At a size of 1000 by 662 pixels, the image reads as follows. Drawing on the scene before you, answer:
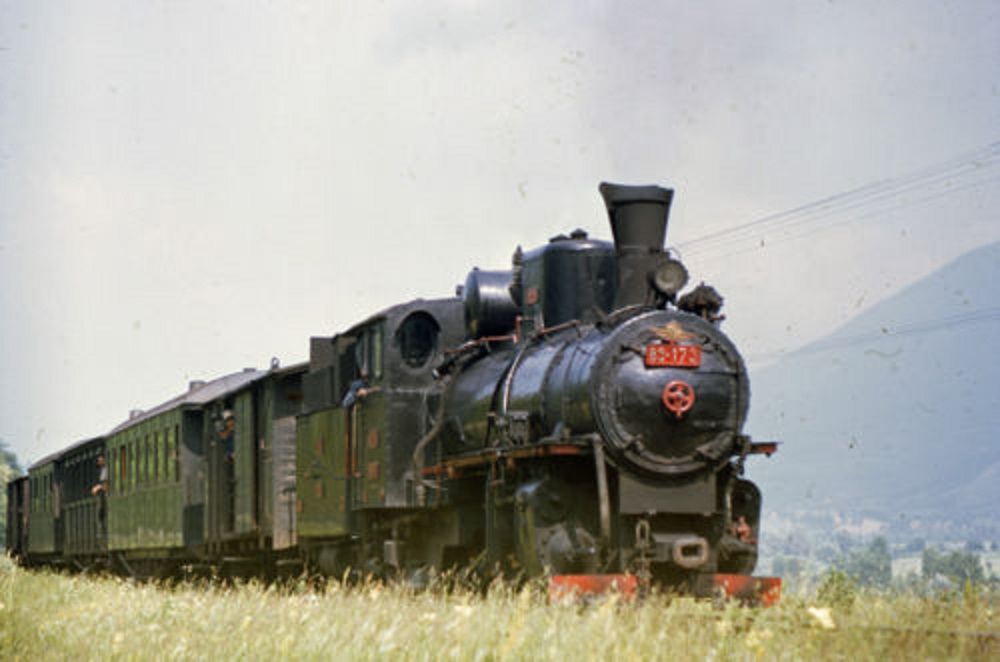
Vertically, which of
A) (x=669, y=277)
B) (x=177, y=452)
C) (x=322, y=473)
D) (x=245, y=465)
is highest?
(x=669, y=277)

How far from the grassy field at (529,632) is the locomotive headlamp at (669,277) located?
2.88 metres

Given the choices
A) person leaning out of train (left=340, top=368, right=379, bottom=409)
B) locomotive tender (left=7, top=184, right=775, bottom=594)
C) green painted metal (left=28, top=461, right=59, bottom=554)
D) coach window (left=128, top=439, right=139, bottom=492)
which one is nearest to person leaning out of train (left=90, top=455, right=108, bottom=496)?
coach window (left=128, top=439, right=139, bottom=492)

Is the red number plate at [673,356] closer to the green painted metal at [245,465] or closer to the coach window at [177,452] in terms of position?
the green painted metal at [245,465]

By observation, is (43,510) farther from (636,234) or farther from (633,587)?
(633,587)

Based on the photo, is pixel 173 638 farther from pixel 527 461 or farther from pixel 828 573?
pixel 828 573

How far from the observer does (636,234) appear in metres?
12.1

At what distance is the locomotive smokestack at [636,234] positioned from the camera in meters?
12.0

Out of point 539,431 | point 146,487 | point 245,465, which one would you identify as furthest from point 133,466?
point 539,431

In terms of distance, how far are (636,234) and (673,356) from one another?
1.42 meters

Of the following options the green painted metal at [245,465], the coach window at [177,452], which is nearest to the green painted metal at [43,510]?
the coach window at [177,452]

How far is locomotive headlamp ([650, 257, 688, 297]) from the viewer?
38.8ft

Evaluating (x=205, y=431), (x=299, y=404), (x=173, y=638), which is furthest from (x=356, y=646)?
(x=205, y=431)

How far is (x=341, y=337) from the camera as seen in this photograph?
15.6m

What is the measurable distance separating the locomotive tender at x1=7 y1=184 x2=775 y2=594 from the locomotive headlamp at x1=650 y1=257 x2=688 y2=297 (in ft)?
0.05
